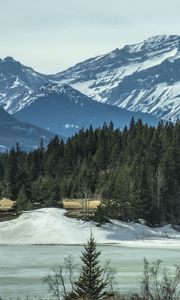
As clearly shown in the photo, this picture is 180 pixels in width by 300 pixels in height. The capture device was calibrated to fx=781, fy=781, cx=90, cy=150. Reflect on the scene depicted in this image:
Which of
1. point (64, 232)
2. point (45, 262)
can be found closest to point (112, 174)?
point (64, 232)

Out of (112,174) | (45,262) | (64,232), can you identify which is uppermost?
(112,174)

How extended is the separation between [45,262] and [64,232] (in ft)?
116

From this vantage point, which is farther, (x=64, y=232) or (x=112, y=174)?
(x=112, y=174)

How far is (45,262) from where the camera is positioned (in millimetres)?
76000

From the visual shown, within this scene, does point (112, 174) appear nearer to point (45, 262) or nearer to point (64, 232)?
point (64, 232)

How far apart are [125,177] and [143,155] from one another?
34594 mm

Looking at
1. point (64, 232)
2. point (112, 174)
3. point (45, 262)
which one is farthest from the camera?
point (112, 174)

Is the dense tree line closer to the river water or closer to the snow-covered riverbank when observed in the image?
the snow-covered riverbank

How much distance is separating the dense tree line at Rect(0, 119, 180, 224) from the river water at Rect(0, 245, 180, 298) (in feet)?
65.6

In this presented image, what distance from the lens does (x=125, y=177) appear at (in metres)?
131

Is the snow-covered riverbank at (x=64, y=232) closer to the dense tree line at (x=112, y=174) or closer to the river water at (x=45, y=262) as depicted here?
the dense tree line at (x=112, y=174)

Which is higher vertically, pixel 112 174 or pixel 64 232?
pixel 112 174

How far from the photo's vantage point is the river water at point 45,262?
55.7m

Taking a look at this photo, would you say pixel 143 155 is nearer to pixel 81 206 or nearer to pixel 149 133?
pixel 149 133
